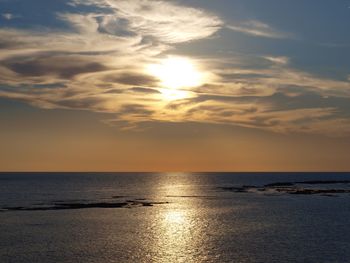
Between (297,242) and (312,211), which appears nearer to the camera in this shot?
(297,242)

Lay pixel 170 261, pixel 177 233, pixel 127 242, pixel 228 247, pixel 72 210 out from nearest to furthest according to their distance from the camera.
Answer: pixel 170 261 → pixel 228 247 → pixel 127 242 → pixel 177 233 → pixel 72 210

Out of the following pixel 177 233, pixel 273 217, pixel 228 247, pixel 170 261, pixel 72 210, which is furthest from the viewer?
pixel 72 210

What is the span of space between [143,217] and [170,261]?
37456mm

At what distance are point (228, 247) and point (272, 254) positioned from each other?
5894 millimetres

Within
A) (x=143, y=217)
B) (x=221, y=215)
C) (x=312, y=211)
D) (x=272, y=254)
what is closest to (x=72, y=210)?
(x=143, y=217)

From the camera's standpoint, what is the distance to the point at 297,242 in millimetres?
54812

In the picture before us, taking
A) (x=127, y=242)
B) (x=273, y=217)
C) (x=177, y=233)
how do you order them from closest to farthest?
(x=127, y=242), (x=177, y=233), (x=273, y=217)

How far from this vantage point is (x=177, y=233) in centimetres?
6419

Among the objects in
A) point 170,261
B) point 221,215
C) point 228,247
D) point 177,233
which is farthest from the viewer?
point 221,215

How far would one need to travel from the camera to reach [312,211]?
89438 mm

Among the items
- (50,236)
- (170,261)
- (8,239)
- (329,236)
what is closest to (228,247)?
(170,261)

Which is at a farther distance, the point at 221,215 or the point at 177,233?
the point at 221,215

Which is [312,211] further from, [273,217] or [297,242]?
[297,242]

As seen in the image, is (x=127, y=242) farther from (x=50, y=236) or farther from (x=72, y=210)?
(x=72, y=210)
